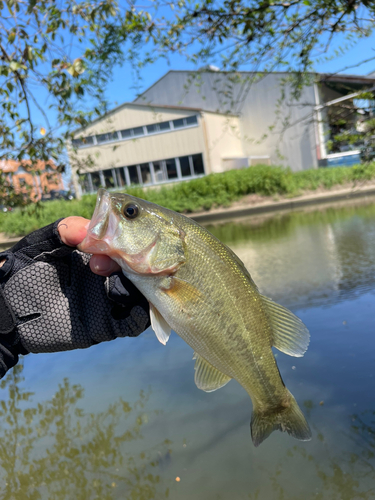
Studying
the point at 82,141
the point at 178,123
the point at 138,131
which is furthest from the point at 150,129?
the point at 82,141

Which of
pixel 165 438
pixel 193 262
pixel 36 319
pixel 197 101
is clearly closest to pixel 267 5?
pixel 193 262

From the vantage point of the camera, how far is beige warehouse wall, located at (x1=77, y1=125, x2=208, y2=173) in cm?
2989

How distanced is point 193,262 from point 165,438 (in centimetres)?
249

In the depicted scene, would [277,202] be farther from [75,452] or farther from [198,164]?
[75,452]

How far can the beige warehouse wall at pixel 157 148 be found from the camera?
2989 centimetres

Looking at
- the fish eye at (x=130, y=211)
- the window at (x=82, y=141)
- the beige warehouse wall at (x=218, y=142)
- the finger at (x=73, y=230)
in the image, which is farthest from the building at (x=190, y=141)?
the fish eye at (x=130, y=211)

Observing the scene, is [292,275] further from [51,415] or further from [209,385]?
[209,385]

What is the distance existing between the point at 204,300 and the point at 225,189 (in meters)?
22.8

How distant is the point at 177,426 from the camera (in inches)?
155

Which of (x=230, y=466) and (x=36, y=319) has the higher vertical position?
(x=36, y=319)

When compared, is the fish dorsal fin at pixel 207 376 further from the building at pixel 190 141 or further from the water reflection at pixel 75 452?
the building at pixel 190 141

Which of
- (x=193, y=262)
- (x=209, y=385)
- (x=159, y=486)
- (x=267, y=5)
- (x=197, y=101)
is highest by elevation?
(x=197, y=101)

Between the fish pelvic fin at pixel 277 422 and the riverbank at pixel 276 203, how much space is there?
63.1 feet

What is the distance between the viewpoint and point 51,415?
4.45 meters
